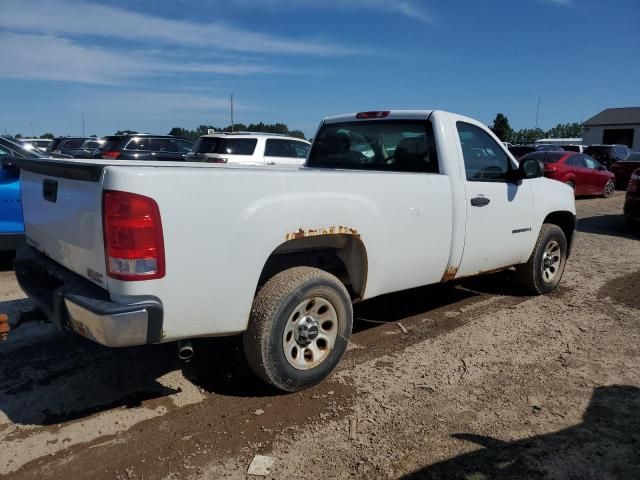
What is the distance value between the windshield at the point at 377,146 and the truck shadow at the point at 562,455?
220cm

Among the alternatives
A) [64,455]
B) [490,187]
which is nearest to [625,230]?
[490,187]

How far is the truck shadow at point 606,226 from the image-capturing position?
10.3 metres

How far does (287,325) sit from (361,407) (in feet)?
2.29

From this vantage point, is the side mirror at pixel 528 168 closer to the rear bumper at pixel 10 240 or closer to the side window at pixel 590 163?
the rear bumper at pixel 10 240

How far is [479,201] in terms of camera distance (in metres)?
4.43

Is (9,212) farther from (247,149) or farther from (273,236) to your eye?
(247,149)

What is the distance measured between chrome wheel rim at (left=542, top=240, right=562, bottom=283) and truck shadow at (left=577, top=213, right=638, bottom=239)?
5.10 metres

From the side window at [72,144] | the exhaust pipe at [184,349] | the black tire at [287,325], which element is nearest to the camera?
the exhaust pipe at [184,349]

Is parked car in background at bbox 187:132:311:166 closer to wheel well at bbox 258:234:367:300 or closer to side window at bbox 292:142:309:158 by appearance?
side window at bbox 292:142:309:158

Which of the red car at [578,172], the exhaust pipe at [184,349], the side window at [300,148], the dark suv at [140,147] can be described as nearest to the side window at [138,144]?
the dark suv at [140,147]

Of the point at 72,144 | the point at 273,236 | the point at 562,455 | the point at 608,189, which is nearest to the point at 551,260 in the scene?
the point at 562,455

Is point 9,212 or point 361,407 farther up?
point 9,212

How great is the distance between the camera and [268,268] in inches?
142

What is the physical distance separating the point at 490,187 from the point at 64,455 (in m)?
3.78
